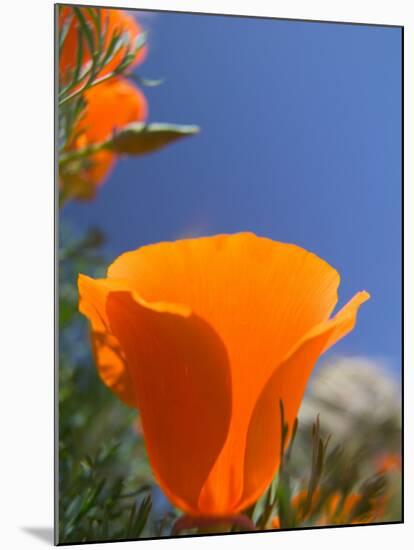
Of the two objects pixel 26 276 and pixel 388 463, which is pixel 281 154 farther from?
pixel 388 463

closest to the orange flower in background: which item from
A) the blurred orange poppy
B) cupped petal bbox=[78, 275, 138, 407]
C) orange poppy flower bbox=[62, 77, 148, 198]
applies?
the blurred orange poppy

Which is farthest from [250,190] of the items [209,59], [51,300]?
[51,300]

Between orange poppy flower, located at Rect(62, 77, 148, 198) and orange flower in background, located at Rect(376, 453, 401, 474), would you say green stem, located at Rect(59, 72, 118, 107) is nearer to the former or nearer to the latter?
orange poppy flower, located at Rect(62, 77, 148, 198)

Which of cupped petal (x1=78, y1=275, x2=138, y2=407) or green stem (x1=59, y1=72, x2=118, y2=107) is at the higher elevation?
green stem (x1=59, y1=72, x2=118, y2=107)

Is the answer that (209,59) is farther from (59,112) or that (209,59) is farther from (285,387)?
(285,387)

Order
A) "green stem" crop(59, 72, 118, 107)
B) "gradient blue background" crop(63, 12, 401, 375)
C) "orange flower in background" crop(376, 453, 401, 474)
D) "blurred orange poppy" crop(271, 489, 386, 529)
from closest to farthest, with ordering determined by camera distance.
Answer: "green stem" crop(59, 72, 118, 107), "gradient blue background" crop(63, 12, 401, 375), "blurred orange poppy" crop(271, 489, 386, 529), "orange flower in background" crop(376, 453, 401, 474)

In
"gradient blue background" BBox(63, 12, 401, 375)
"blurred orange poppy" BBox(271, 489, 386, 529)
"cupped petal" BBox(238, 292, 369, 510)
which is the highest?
"gradient blue background" BBox(63, 12, 401, 375)
